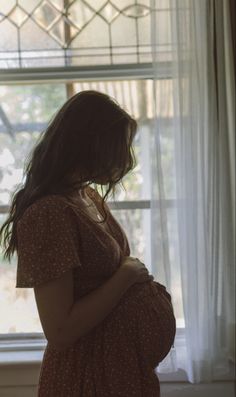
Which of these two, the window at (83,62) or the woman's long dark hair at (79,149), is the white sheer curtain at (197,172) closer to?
the window at (83,62)

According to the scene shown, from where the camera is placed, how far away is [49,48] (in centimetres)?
178

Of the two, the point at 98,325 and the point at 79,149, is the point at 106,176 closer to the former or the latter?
the point at 79,149

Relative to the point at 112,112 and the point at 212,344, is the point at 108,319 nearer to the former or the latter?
the point at 112,112

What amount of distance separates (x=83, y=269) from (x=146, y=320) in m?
0.19

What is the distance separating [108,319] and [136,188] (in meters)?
0.76

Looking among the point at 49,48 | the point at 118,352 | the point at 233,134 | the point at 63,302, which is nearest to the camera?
the point at 63,302

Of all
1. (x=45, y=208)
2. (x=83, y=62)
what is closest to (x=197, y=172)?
(x=83, y=62)

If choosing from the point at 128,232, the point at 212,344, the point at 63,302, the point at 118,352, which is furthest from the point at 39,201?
the point at 212,344

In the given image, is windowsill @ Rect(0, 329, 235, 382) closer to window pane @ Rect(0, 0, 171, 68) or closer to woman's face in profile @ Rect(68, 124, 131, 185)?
woman's face in profile @ Rect(68, 124, 131, 185)

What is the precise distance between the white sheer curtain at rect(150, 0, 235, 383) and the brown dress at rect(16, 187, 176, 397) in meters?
0.49

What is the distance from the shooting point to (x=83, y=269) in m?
1.09

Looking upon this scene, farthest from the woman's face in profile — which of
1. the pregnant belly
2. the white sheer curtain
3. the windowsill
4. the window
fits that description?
the windowsill

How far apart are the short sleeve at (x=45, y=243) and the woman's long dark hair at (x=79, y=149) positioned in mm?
44

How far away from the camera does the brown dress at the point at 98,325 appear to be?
1.03 metres
